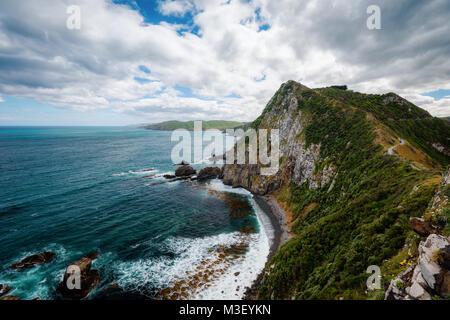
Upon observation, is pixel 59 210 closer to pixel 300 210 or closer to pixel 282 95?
pixel 300 210

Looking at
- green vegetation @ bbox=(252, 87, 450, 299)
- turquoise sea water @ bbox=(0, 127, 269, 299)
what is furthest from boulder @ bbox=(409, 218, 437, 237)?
turquoise sea water @ bbox=(0, 127, 269, 299)

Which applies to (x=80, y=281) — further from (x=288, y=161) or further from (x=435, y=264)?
(x=288, y=161)

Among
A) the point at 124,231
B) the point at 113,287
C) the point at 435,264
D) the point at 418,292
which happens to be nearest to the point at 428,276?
the point at 435,264

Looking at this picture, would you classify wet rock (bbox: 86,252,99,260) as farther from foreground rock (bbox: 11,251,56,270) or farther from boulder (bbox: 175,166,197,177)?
boulder (bbox: 175,166,197,177)

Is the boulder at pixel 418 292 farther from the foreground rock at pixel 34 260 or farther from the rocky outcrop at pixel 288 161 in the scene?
the foreground rock at pixel 34 260

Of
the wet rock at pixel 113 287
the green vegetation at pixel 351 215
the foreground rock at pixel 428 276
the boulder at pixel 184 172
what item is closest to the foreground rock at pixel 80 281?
the wet rock at pixel 113 287
